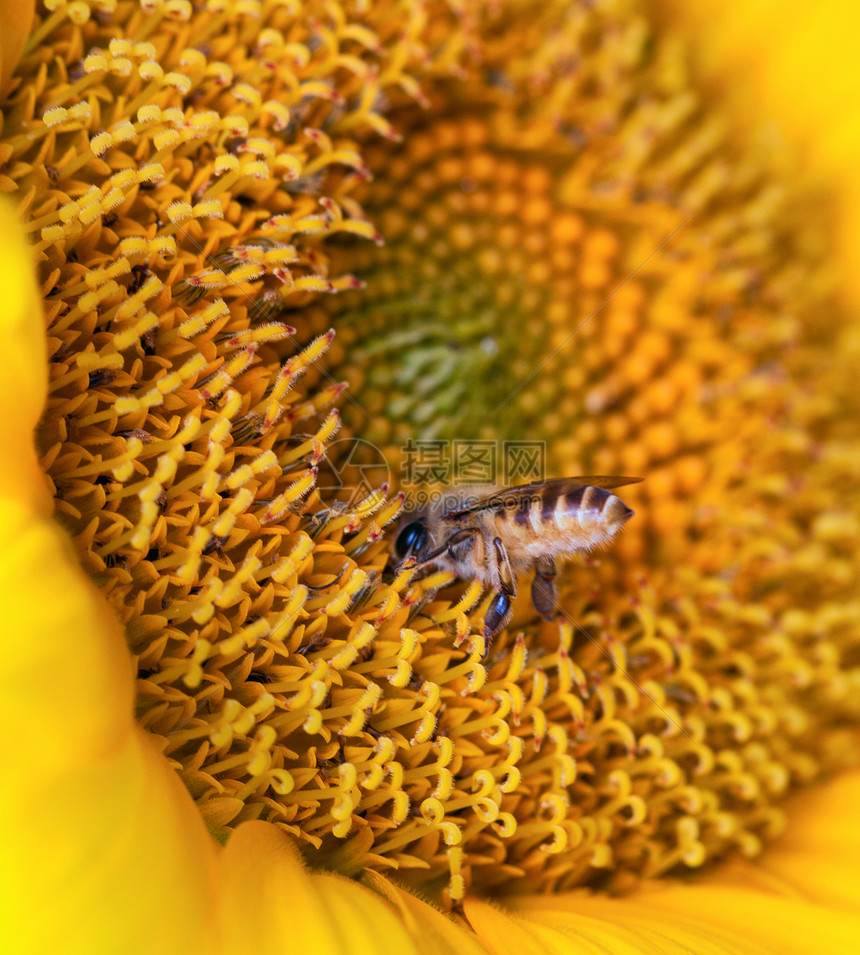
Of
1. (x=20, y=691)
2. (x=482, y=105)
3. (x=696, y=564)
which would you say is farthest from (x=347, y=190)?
(x=20, y=691)

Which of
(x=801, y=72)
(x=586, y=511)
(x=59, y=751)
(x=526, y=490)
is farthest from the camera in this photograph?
(x=801, y=72)

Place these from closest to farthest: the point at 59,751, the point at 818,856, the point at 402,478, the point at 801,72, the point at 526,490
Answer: the point at 59,751 → the point at 526,490 → the point at 402,478 → the point at 818,856 → the point at 801,72

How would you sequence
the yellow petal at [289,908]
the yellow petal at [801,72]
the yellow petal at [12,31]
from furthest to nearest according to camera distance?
the yellow petal at [801,72]
the yellow petal at [12,31]
the yellow petal at [289,908]

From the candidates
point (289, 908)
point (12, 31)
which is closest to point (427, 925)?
point (289, 908)

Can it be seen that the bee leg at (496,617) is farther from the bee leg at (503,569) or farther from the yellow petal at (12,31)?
the yellow petal at (12,31)

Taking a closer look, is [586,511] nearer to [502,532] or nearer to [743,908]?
[502,532]

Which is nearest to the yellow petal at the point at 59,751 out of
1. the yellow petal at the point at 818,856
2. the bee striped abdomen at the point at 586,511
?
the bee striped abdomen at the point at 586,511
